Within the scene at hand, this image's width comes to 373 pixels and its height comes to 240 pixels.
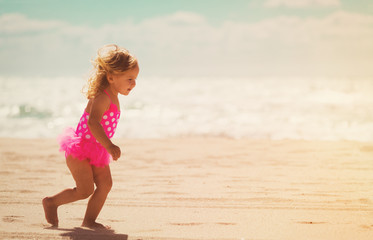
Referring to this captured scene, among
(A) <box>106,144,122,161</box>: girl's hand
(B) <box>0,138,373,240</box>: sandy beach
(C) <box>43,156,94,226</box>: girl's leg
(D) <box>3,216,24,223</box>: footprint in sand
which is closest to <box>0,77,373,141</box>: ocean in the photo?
(B) <box>0,138,373,240</box>: sandy beach

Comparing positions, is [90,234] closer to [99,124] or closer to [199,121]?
[99,124]

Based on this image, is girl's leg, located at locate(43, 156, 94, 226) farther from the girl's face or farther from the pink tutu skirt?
the girl's face

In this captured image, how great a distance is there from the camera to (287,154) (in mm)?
7062

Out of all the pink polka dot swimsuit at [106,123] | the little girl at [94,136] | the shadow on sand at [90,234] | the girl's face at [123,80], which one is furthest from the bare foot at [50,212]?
the girl's face at [123,80]

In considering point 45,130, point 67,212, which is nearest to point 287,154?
point 67,212

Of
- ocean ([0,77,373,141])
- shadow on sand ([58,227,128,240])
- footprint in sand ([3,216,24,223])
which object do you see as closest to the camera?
shadow on sand ([58,227,128,240])

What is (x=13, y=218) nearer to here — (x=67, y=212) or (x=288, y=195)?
(x=67, y=212)

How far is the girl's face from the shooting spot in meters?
3.43

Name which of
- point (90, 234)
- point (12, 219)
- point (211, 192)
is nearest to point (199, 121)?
point (211, 192)

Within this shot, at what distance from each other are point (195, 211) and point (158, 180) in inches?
57.2

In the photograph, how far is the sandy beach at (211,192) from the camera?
11.1 ft

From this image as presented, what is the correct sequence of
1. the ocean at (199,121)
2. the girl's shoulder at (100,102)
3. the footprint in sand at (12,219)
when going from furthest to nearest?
the ocean at (199,121)
the footprint in sand at (12,219)
the girl's shoulder at (100,102)

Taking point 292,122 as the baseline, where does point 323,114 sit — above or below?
above

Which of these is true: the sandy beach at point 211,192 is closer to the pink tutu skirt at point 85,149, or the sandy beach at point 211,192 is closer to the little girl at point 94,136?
the little girl at point 94,136
